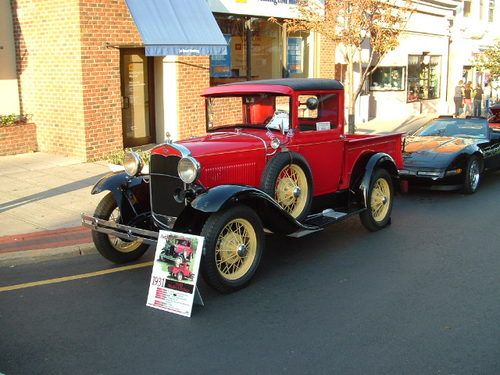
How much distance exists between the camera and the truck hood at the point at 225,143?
5.73 m

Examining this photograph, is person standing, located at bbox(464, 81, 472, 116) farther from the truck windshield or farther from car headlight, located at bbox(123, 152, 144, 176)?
car headlight, located at bbox(123, 152, 144, 176)

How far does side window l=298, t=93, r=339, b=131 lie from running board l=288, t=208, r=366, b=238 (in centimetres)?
99

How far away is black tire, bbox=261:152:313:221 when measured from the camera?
594 centimetres

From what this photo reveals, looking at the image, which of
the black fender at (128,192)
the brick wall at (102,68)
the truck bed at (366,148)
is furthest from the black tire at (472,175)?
the brick wall at (102,68)

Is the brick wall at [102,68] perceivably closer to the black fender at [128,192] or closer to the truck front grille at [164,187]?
the black fender at [128,192]

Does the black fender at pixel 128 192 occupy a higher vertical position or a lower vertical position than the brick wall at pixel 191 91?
lower

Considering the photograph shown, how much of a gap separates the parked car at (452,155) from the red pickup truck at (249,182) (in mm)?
2174

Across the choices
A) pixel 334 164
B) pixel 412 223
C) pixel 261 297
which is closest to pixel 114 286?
pixel 261 297

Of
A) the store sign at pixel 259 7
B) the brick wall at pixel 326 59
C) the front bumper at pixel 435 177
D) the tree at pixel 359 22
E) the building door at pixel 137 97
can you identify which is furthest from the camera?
the brick wall at pixel 326 59

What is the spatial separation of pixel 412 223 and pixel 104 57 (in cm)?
698

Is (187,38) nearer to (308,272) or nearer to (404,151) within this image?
(404,151)

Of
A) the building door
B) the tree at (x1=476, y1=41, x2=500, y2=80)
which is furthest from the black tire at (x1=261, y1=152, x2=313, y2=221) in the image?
the tree at (x1=476, y1=41, x2=500, y2=80)

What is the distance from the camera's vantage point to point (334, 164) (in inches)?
275

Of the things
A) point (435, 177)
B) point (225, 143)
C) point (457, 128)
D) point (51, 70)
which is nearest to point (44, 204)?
point (225, 143)
